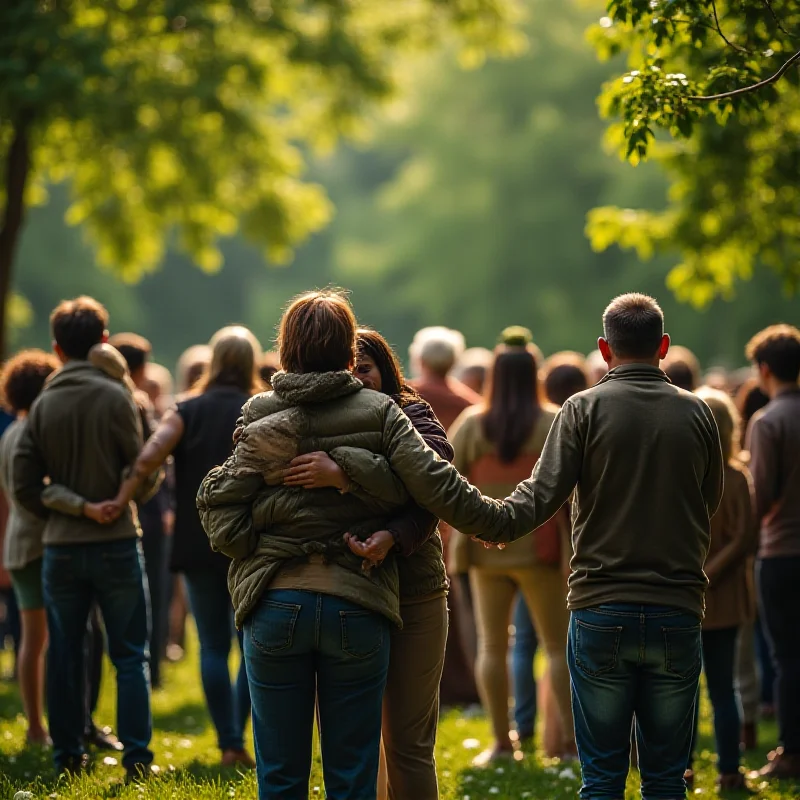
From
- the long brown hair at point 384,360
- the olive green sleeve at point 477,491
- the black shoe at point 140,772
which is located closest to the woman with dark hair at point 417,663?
the long brown hair at point 384,360

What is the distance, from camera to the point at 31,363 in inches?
310

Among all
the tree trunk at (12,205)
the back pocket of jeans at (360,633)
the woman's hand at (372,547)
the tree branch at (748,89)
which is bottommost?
the back pocket of jeans at (360,633)

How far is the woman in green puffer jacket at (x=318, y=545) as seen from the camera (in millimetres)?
4457

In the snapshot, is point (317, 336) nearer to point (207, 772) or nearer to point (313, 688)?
point (313, 688)

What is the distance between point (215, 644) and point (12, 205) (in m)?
8.10

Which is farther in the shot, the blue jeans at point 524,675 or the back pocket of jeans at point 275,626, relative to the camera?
the blue jeans at point 524,675

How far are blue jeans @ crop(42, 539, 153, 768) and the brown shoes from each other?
11.8 ft

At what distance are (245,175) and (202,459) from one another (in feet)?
35.4

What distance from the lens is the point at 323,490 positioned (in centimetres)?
452

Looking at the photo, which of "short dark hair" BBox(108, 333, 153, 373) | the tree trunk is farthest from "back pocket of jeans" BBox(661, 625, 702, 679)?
the tree trunk

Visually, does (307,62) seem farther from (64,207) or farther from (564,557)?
(64,207)

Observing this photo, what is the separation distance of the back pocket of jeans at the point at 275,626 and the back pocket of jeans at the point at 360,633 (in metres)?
0.18

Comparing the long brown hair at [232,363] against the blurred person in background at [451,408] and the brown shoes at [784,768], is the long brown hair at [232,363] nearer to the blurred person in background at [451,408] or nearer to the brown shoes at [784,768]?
the blurred person in background at [451,408]

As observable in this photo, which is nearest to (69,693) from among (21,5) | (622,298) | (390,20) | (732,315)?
(622,298)
